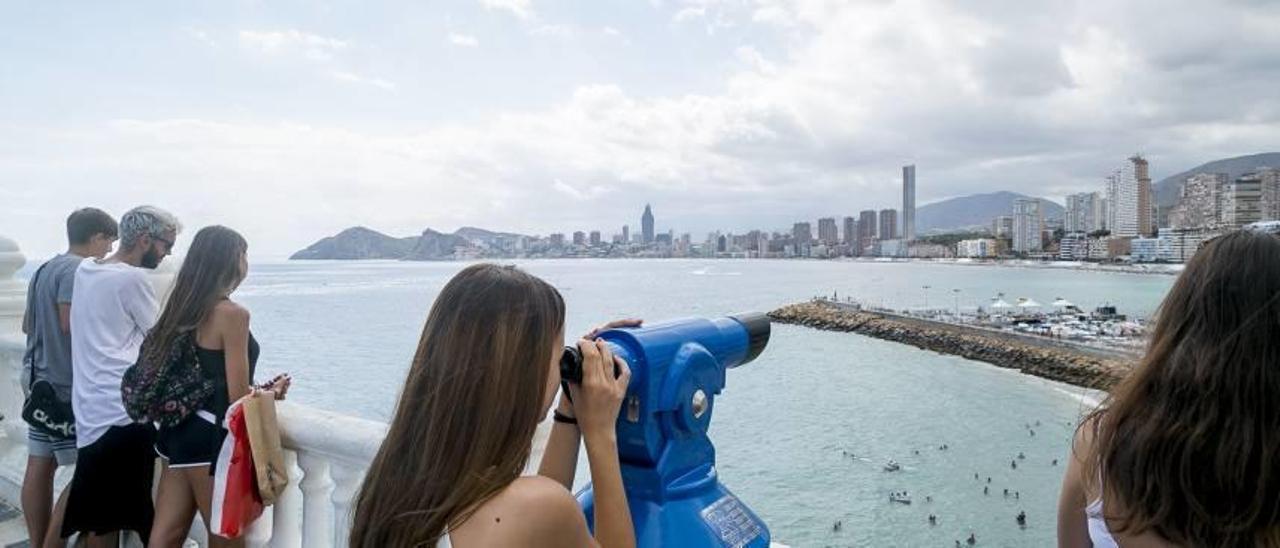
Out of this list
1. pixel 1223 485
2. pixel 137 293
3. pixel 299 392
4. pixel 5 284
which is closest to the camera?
pixel 1223 485

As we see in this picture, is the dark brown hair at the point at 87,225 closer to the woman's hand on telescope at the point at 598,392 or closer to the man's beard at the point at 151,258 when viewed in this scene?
the man's beard at the point at 151,258

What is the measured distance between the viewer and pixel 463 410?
135cm

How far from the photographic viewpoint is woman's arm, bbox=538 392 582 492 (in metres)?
1.56

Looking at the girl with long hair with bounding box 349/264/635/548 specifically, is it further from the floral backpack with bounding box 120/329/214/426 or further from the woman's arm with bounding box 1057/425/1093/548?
the floral backpack with bounding box 120/329/214/426

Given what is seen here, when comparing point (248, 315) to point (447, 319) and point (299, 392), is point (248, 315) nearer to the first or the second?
point (447, 319)

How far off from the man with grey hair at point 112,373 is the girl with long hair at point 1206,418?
3217mm

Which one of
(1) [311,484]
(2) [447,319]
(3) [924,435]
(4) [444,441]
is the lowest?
(3) [924,435]

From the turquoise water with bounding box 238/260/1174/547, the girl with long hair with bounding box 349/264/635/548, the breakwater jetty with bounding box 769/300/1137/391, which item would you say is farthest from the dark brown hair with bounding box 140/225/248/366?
the breakwater jetty with bounding box 769/300/1137/391

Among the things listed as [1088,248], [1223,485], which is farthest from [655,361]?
[1088,248]

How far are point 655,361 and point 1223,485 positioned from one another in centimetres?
94

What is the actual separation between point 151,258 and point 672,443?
8.37ft

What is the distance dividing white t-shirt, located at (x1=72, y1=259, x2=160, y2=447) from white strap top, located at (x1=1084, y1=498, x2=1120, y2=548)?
3.11m

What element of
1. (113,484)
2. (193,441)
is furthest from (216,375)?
(113,484)

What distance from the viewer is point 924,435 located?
35.4 metres
